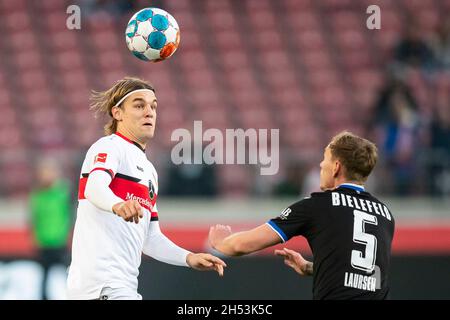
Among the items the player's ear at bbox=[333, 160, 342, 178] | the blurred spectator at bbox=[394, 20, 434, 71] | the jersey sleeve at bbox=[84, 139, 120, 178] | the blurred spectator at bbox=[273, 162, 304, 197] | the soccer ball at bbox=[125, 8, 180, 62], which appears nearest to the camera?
the player's ear at bbox=[333, 160, 342, 178]

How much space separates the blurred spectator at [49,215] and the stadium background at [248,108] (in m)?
0.13

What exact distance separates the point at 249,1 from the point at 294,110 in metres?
2.73

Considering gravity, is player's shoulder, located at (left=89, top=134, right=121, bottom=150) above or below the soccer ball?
below

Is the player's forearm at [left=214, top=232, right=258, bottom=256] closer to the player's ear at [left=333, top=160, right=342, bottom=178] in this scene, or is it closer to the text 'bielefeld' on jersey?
the text 'bielefeld' on jersey

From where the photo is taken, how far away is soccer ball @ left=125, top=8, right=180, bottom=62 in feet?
21.4

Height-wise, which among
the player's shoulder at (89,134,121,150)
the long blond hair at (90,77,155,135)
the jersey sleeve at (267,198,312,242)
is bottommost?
the jersey sleeve at (267,198,312,242)

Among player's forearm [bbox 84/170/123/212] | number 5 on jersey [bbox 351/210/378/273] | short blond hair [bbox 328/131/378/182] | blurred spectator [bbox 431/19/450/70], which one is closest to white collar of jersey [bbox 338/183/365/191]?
short blond hair [bbox 328/131/378/182]

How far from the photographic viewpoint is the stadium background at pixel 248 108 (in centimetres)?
1104

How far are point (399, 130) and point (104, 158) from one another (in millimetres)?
7252

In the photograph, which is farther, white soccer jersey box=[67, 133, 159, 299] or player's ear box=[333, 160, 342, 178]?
white soccer jersey box=[67, 133, 159, 299]

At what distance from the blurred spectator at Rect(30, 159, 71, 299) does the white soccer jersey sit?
18.4 ft

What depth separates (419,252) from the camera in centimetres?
1110

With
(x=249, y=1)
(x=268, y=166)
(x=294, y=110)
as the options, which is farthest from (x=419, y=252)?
(x=249, y=1)
